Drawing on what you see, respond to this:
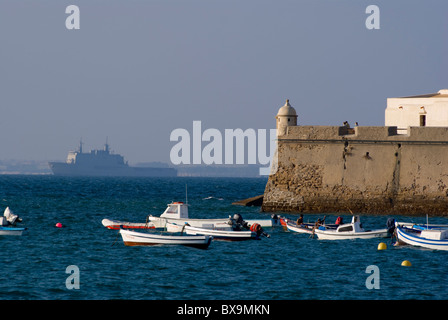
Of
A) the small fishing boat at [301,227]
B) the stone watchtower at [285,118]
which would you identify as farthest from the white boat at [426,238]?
the stone watchtower at [285,118]

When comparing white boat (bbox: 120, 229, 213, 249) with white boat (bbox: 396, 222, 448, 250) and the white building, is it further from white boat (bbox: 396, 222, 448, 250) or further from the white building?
the white building

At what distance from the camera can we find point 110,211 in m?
51.2

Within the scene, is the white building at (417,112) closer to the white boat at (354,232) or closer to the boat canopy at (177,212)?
the white boat at (354,232)

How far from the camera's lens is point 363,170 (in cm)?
4112

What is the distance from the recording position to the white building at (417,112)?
44.1 meters

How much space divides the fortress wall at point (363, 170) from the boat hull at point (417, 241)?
30.2 feet

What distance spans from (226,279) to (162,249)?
21.4 ft

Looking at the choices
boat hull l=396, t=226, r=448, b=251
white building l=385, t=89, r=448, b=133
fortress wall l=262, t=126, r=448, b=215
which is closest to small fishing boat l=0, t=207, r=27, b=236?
fortress wall l=262, t=126, r=448, b=215

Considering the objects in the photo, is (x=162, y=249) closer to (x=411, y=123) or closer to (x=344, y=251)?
(x=344, y=251)

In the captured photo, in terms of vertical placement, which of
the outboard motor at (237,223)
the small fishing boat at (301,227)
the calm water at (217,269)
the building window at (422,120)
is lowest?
the calm water at (217,269)

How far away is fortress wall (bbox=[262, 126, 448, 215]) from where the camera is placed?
4031cm

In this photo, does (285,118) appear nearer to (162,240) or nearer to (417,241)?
(417,241)

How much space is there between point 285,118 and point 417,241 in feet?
48.2
